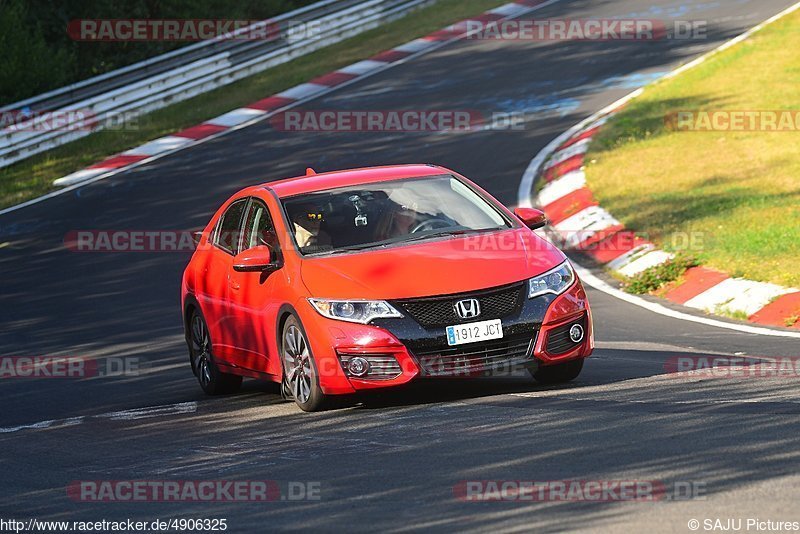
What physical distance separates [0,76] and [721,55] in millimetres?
12395

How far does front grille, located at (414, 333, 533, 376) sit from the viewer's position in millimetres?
8766

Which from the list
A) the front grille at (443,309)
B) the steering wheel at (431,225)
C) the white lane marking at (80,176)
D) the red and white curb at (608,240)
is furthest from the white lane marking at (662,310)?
the white lane marking at (80,176)

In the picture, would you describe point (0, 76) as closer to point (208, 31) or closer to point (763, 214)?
point (208, 31)

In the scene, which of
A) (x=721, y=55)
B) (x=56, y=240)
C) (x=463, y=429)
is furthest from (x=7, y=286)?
(x=721, y=55)

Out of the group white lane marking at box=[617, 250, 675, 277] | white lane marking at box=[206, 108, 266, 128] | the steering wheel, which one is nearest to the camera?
the steering wheel

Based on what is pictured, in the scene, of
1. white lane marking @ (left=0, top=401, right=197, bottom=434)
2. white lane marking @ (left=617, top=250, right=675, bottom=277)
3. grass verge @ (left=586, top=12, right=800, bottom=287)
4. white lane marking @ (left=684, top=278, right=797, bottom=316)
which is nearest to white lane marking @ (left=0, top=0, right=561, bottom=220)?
grass verge @ (left=586, top=12, right=800, bottom=287)

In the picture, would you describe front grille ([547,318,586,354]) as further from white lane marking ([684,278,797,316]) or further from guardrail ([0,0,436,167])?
guardrail ([0,0,436,167])

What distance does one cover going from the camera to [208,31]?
30.9m

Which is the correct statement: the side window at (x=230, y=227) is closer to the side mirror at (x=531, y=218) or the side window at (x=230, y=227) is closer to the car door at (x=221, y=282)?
the car door at (x=221, y=282)

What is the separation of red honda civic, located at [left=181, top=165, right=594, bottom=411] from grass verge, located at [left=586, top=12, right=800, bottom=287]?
12.7 feet

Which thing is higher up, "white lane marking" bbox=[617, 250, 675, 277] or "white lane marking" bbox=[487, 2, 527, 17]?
"white lane marking" bbox=[487, 2, 527, 17]

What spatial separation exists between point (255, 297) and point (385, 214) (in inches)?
41.0

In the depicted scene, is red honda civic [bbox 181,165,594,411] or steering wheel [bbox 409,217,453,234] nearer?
red honda civic [bbox 181,165,594,411]

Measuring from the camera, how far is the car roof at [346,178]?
34.0ft
